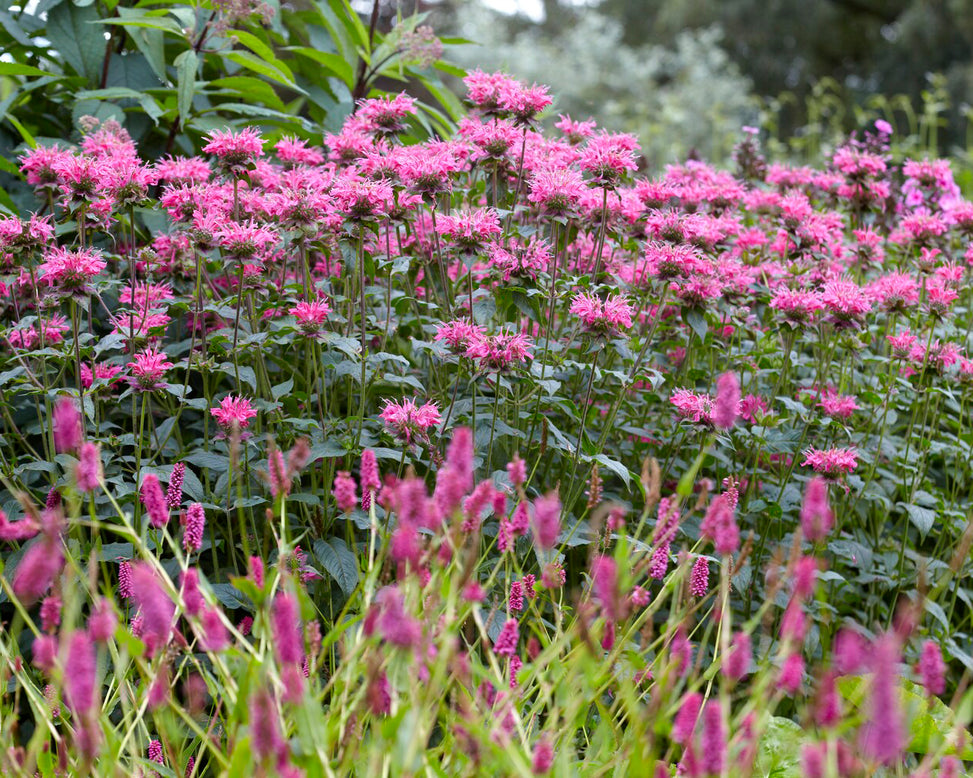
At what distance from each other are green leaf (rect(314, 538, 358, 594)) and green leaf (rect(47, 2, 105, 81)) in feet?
6.38

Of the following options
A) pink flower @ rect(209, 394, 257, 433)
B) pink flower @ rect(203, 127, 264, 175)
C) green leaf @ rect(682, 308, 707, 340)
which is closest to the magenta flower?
pink flower @ rect(209, 394, 257, 433)

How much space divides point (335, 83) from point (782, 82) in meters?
17.5

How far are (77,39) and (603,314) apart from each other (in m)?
2.11

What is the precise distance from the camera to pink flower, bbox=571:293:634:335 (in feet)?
6.69

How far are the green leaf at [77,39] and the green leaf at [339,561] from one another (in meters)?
1.95

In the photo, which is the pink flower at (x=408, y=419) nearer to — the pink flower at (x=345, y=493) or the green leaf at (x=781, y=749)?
the pink flower at (x=345, y=493)

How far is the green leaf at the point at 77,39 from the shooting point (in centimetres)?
303

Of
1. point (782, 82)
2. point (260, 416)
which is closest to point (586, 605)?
point (260, 416)

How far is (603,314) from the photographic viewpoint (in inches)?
80.7

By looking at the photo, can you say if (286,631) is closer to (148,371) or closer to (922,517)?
(148,371)

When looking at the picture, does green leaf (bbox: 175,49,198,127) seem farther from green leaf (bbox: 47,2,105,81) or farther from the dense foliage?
green leaf (bbox: 47,2,105,81)

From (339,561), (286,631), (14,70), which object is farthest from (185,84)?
(286,631)

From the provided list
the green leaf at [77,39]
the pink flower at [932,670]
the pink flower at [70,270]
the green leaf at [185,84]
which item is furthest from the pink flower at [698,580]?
the green leaf at [77,39]

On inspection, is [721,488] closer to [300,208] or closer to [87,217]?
[300,208]
